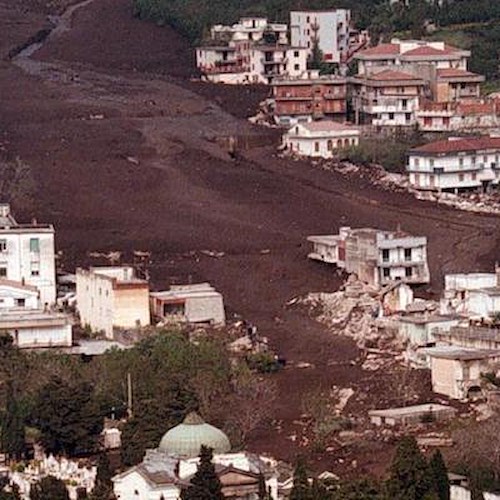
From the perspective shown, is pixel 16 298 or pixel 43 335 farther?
pixel 16 298

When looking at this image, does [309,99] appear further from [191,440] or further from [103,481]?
[103,481]

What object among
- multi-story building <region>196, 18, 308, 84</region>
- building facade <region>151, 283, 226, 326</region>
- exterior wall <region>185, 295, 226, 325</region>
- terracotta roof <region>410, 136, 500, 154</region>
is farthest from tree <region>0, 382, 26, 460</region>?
multi-story building <region>196, 18, 308, 84</region>

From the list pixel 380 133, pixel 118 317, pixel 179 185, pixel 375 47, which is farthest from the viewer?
pixel 375 47

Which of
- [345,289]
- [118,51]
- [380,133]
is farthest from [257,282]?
[118,51]

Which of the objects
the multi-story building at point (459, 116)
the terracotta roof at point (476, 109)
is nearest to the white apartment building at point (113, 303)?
the multi-story building at point (459, 116)

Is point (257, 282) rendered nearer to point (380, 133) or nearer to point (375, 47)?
point (380, 133)

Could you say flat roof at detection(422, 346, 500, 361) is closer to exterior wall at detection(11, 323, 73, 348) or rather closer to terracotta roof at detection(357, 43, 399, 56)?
exterior wall at detection(11, 323, 73, 348)

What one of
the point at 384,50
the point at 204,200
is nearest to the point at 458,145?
the point at 204,200
